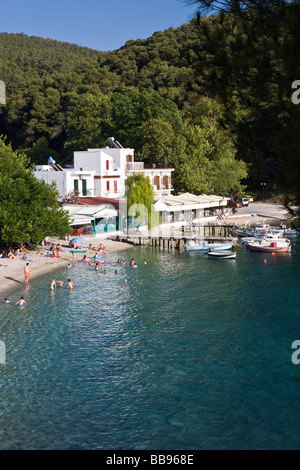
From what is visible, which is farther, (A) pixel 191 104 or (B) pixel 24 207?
(B) pixel 24 207

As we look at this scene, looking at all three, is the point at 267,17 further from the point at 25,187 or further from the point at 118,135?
the point at 118,135

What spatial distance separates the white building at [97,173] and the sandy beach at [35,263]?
10.7 m

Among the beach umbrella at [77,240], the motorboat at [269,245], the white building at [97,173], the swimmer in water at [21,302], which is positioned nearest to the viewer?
the swimmer in water at [21,302]

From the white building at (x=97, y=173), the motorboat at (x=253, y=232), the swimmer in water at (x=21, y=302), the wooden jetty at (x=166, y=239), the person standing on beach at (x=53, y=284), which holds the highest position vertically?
the white building at (x=97, y=173)

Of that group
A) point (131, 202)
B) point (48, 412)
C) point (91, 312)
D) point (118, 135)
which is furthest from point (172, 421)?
point (118, 135)

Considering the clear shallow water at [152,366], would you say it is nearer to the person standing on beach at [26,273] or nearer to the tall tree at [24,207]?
the person standing on beach at [26,273]

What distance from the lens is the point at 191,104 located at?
27562 millimetres

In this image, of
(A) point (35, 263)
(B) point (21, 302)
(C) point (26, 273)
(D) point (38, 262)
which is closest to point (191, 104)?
(B) point (21, 302)

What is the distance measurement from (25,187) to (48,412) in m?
31.8

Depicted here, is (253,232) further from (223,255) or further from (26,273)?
(26,273)

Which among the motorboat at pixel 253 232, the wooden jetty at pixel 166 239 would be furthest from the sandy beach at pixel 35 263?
the motorboat at pixel 253 232

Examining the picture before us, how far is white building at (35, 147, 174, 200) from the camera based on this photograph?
209ft

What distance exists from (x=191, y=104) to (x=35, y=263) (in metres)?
25.8

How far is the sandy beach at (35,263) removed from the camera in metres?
39.7
